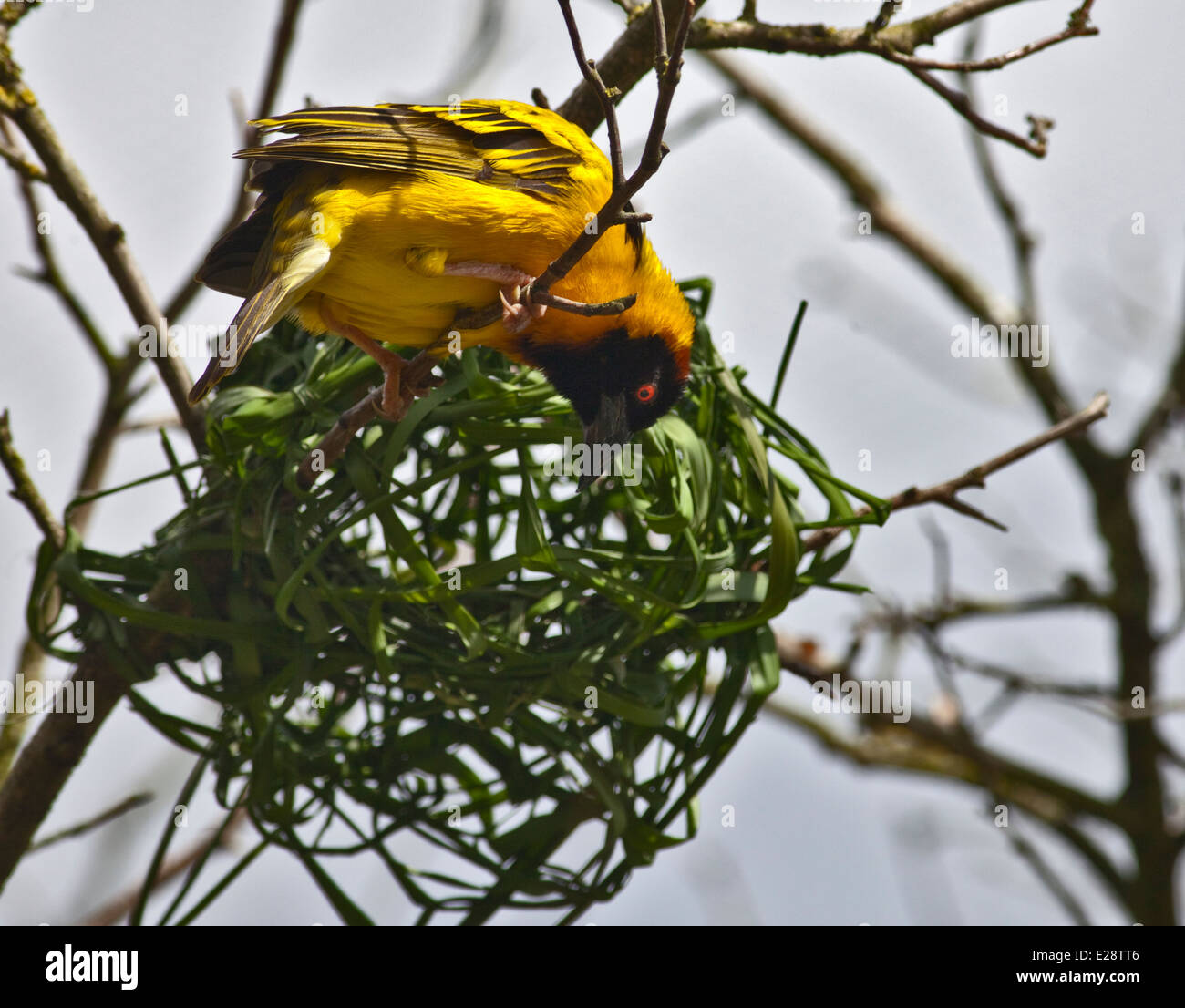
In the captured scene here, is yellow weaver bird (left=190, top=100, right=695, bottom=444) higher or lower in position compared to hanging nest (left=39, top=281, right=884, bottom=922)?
higher

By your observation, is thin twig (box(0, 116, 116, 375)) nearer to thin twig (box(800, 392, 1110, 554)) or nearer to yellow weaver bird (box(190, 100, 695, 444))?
yellow weaver bird (box(190, 100, 695, 444))

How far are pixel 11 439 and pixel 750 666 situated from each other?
142 cm

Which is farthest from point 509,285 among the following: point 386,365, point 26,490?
point 26,490

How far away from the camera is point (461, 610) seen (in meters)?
2.07

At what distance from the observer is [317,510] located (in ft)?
7.08

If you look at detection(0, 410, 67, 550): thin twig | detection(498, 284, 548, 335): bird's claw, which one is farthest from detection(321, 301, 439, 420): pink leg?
detection(0, 410, 67, 550): thin twig

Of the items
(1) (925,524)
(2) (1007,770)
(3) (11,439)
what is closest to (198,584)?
(3) (11,439)

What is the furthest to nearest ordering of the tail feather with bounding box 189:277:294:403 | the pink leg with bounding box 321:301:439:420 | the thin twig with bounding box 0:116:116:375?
the thin twig with bounding box 0:116:116:375 → the pink leg with bounding box 321:301:439:420 → the tail feather with bounding box 189:277:294:403

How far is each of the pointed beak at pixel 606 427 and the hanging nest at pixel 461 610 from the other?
1.8 inches

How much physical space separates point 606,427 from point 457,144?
630 millimetres

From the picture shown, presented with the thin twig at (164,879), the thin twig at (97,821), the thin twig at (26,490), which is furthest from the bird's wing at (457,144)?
the thin twig at (164,879)

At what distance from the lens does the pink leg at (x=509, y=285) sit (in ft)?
7.31

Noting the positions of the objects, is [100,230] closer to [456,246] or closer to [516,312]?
[456,246]

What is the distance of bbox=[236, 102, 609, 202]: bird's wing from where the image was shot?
7.22 feet
